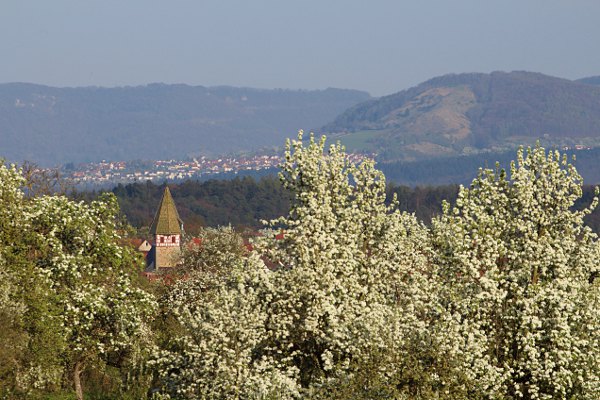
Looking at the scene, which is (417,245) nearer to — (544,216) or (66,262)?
(544,216)

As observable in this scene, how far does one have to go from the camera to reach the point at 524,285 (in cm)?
2902

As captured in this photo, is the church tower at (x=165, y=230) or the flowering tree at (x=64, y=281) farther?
the church tower at (x=165, y=230)

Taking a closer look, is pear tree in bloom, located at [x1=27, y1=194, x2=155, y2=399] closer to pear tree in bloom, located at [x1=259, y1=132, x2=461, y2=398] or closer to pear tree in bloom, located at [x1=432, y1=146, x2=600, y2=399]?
pear tree in bloom, located at [x1=259, y1=132, x2=461, y2=398]

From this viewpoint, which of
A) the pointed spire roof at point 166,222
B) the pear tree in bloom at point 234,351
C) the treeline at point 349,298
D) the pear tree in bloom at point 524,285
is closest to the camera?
the treeline at point 349,298

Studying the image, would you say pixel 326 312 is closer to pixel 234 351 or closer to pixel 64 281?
pixel 234 351

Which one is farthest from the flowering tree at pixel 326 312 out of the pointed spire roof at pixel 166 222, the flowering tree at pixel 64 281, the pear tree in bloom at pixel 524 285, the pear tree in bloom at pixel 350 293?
the pointed spire roof at pixel 166 222

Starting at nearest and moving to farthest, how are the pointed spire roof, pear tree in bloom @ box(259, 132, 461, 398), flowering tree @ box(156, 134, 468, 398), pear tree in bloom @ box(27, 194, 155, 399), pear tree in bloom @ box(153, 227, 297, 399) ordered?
1. pear tree in bloom @ box(259, 132, 461, 398)
2. flowering tree @ box(156, 134, 468, 398)
3. pear tree in bloom @ box(153, 227, 297, 399)
4. pear tree in bloom @ box(27, 194, 155, 399)
5. the pointed spire roof

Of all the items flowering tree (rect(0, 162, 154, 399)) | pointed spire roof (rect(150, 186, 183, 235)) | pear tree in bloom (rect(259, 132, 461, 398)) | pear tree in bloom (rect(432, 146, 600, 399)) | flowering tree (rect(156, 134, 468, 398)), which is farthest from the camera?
pointed spire roof (rect(150, 186, 183, 235))

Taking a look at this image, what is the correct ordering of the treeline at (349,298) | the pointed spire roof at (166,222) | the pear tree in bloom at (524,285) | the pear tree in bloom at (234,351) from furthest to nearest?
1. the pointed spire roof at (166,222)
2. the pear tree in bloom at (234,351)
3. the pear tree in bloom at (524,285)
4. the treeline at (349,298)

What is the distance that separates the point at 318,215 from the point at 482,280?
19.6ft

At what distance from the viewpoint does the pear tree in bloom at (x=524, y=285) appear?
27.0m

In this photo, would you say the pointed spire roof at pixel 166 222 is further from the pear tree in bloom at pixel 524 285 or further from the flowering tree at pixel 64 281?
the pear tree in bloom at pixel 524 285

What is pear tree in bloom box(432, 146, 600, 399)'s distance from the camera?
88.4ft

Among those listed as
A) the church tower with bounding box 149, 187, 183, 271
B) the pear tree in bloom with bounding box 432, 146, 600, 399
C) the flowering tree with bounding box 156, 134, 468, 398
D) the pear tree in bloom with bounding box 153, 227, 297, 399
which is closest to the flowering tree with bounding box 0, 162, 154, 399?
the flowering tree with bounding box 156, 134, 468, 398
